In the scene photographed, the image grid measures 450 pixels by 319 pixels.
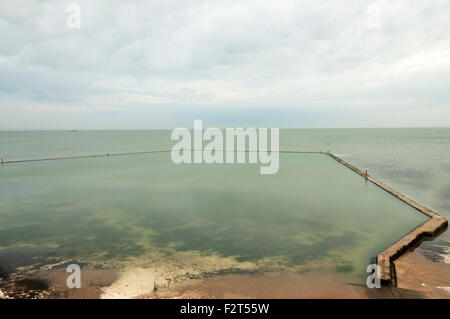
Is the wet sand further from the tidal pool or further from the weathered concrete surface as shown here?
the tidal pool

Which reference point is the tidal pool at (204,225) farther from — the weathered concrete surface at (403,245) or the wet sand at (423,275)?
the wet sand at (423,275)

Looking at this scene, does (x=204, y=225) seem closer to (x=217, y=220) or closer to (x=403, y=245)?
(x=217, y=220)

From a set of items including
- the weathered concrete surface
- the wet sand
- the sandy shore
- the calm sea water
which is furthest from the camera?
the calm sea water

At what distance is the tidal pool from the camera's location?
8969 millimetres

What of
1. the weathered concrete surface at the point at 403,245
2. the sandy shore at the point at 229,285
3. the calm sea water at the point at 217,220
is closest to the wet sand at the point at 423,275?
the sandy shore at the point at 229,285

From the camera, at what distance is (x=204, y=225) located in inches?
485

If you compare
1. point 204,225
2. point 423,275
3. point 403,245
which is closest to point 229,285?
point 204,225

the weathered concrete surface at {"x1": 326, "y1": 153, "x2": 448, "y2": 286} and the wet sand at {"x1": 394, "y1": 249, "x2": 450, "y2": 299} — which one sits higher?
the weathered concrete surface at {"x1": 326, "y1": 153, "x2": 448, "y2": 286}

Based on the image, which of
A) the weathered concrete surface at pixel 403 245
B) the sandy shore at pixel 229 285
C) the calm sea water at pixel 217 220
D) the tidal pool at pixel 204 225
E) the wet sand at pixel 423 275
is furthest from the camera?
the calm sea water at pixel 217 220

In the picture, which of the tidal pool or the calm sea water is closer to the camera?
the tidal pool

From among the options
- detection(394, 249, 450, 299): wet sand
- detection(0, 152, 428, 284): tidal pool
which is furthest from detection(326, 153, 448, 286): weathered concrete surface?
detection(0, 152, 428, 284): tidal pool

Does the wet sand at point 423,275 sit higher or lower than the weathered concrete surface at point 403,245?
lower

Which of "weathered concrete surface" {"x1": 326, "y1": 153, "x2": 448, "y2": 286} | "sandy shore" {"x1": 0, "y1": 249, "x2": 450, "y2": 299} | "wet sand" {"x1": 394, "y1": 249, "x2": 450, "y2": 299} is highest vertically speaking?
"weathered concrete surface" {"x1": 326, "y1": 153, "x2": 448, "y2": 286}

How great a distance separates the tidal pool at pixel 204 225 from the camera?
29.4 ft
